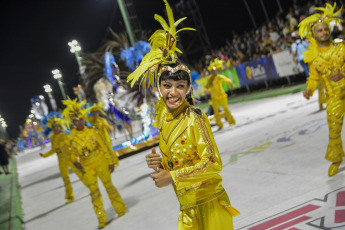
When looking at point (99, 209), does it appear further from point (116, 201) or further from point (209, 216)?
point (209, 216)

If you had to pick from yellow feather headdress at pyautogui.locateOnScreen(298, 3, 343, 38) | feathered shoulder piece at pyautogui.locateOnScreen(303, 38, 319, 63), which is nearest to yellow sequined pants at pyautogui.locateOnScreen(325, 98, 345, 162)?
feathered shoulder piece at pyautogui.locateOnScreen(303, 38, 319, 63)

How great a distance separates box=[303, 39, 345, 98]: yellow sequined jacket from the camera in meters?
4.50

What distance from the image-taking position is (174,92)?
2611 mm

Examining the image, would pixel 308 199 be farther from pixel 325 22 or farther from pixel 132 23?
pixel 132 23

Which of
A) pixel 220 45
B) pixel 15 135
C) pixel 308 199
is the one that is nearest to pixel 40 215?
pixel 308 199

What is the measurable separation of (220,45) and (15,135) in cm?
8973

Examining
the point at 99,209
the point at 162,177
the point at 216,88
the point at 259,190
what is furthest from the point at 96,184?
the point at 216,88

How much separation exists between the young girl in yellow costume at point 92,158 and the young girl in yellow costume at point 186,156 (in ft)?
11.3

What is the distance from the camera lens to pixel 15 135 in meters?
101

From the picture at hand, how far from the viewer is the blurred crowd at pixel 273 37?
15719mm

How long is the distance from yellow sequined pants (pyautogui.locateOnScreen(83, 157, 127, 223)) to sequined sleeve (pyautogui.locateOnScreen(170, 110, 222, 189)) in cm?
377

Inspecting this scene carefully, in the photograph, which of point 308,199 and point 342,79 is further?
point 342,79

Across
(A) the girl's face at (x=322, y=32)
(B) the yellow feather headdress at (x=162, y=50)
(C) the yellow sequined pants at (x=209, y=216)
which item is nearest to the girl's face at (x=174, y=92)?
(B) the yellow feather headdress at (x=162, y=50)

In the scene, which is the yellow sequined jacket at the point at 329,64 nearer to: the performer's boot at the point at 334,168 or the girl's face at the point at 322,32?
the girl's face at the point at 322,32
